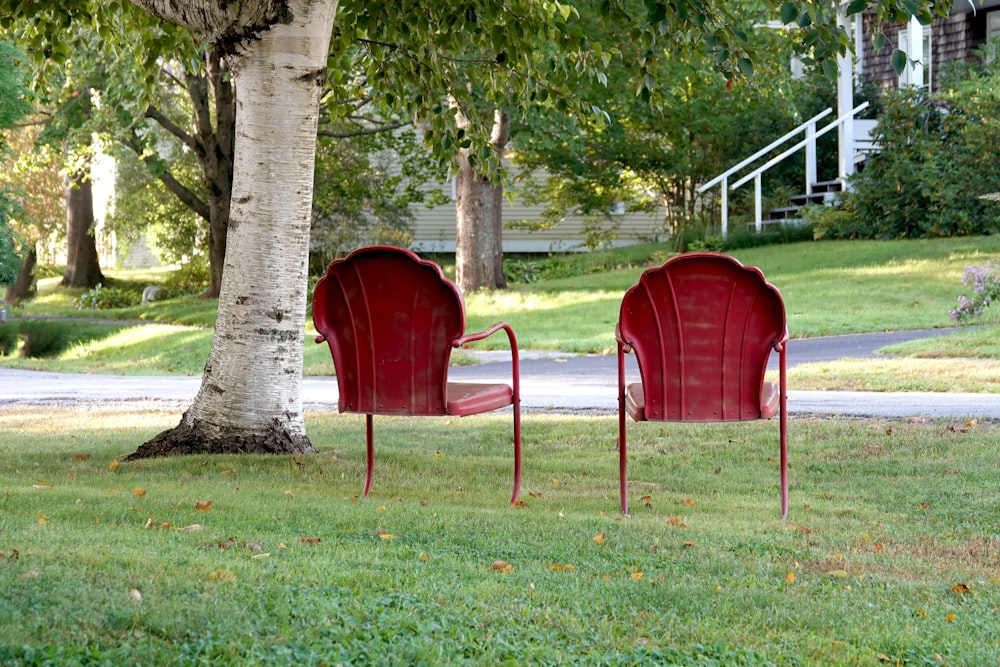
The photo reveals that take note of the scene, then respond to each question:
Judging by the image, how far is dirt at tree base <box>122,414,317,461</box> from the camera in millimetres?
7602

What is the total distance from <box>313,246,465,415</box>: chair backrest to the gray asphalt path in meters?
4.89

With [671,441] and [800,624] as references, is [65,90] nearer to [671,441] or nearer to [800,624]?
[671,441]

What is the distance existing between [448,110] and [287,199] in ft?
8.34

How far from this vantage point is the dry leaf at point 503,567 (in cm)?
463

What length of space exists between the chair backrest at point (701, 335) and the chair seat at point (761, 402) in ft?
0.16

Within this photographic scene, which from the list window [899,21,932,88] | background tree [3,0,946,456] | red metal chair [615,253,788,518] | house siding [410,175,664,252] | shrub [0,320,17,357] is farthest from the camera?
house siding [410,175,664,252]

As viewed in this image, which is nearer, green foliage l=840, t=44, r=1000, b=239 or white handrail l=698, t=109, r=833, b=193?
green foliage l=840, t=44, r=1000, b=239

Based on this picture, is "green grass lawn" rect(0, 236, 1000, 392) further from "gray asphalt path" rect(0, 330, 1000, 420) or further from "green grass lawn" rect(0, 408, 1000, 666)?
"green grass lawn" rect(0, 408, 1000, 666)

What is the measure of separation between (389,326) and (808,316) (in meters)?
12.8

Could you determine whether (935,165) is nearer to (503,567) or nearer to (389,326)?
(389,326)

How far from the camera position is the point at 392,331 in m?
6.32

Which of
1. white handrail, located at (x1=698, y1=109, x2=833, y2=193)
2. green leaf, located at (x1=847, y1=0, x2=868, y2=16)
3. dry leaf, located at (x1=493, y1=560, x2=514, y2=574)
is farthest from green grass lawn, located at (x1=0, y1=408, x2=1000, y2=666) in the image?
white handrail, located at (x1=698, y1=109, x2=833, y2=193)

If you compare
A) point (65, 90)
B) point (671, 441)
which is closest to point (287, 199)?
point (671, 441)

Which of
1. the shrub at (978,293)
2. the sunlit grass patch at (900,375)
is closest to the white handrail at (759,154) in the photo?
the shrub at (978,293)
